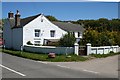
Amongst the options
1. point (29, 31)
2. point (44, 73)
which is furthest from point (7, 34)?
point (44, 73)

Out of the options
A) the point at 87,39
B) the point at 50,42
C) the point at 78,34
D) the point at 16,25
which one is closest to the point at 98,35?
the point at 87,39

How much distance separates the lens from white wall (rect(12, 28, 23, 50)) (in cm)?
3803

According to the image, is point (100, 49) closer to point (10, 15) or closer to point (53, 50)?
point (53, 50)

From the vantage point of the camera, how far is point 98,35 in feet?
106

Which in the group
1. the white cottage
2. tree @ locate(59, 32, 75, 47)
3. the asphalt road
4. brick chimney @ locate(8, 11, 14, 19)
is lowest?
the asphalt road

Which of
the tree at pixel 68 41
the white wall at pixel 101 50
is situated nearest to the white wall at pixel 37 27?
the tree at pixel 68 41

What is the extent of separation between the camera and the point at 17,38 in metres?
39.7

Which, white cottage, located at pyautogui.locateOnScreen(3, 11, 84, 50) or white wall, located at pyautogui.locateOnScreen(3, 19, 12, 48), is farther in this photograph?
white wall, located at pyautogui.locateOnScreen(3, 19, 12, 48)

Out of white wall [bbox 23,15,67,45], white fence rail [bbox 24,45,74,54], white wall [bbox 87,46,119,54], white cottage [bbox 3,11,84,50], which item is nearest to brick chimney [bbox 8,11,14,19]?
white cottage [bbox 3,11,84,50]

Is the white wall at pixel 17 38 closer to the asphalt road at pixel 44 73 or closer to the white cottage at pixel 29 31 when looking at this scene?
the white cottage at pixel 29 31

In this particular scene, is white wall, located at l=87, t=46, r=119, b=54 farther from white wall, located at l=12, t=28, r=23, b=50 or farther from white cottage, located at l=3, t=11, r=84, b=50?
white wall, located at l=12, t=28, r=23, b=50

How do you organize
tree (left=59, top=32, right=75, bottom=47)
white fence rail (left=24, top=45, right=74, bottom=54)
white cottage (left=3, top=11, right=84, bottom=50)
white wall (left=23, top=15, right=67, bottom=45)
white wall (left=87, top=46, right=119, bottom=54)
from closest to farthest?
white fence rail (left=24, top=45, right=74, bottom=54) < white wall (left=87, top=46, right=119, bottom=54) < tree (left=59, top=32, right=75, bottom=47) < white wall (left=23, top=15, right=67, bottom=45) < white cottage (left=3, top=11, right=84, bottom=50)

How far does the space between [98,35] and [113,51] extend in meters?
3.26

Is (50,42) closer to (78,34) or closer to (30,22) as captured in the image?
(30,22)
